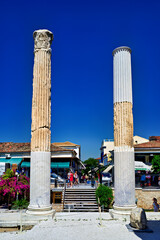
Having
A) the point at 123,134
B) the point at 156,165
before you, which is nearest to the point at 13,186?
the point at 123,134

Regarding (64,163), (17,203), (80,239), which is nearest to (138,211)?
(80,239)

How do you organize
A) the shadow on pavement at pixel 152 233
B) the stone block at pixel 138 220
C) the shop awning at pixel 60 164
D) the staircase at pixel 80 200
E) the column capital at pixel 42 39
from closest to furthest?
the shadow on pavement at pixel 152 233, the stone block at pixel 138 220, the column capital at pixel 42 39, the staircase at pixel 80 200, the shop awning at pixel 60 164

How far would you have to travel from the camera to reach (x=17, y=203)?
44.3 feet

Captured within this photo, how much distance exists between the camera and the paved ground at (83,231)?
791 centimetres

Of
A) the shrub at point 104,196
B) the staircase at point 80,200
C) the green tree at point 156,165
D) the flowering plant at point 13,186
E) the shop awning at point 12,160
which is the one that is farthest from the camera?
the shop awning at point 12,160

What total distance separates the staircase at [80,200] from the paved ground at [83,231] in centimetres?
379

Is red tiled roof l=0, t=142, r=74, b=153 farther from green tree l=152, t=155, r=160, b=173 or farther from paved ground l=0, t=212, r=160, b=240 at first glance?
paved ground l=0, t=212, r=160, b=240

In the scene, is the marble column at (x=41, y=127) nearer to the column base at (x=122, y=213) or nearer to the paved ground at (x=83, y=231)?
the paved ground at (x=83, y=231)

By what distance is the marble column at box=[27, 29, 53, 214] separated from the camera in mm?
10688

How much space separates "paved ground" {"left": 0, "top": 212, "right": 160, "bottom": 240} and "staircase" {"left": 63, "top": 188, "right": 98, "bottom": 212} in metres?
3.79

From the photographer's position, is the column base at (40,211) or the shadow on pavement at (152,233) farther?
the column base at (40,211)

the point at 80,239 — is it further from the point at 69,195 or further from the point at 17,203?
the point at 69,195

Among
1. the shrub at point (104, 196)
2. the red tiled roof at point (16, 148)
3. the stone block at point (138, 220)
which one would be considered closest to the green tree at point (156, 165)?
the shrub at point (104, 196)

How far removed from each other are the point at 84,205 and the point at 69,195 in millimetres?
1750
